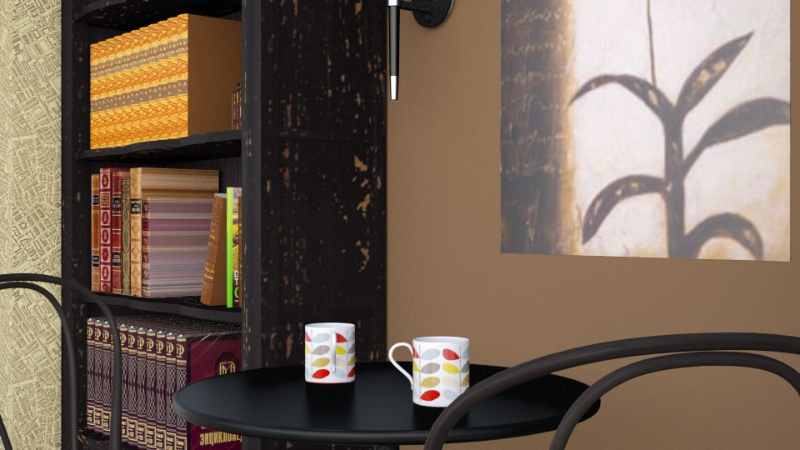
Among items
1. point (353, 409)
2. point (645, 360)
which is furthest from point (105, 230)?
point (645, 360)

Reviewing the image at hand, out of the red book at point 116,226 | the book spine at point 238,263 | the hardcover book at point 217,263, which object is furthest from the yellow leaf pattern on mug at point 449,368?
the red book at point 116,226

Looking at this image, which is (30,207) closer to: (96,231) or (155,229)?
Result: (96,231)

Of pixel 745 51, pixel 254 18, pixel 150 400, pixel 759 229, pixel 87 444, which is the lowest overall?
pixel 87 444

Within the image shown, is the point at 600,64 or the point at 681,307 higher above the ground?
the point at 600,64

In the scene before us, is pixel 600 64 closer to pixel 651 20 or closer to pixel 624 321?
pixel 651 20

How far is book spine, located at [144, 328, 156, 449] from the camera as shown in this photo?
215 centimetres

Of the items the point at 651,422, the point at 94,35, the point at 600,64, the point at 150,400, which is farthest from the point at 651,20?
the point at 94,35

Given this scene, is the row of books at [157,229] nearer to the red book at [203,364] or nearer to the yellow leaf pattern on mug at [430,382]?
the red book at [203,364]

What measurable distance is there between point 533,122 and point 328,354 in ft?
2.16

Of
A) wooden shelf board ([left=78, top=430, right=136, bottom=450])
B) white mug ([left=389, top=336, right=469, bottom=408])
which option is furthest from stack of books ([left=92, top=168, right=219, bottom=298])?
white mug ([left=389, top=336, right=469, bottom=408])

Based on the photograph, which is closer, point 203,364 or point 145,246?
point 203,364

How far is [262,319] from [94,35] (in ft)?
4.16

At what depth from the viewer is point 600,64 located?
1.55m

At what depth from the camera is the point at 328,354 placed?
135 centimetres
